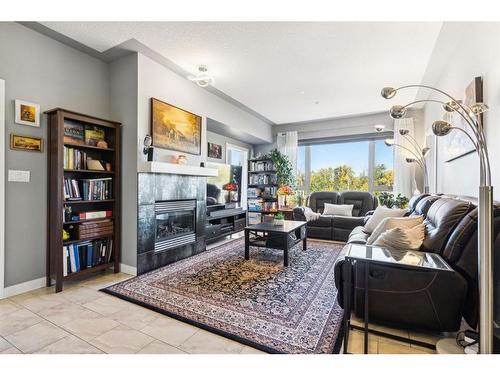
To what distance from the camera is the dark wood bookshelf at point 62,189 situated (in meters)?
2.51

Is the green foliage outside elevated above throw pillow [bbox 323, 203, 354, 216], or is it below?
above

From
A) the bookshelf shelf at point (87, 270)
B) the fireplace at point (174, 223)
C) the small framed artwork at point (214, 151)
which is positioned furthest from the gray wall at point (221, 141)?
the bookshelf shelf at point (87, 270)

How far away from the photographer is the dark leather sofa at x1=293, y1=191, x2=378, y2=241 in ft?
15.0

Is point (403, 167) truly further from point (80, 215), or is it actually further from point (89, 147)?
point (80, 215)

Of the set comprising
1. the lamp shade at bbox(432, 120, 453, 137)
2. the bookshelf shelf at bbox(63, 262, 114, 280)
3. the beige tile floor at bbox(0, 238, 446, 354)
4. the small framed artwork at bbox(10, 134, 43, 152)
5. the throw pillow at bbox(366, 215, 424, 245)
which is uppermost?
the small framed artwork at bbox(10, 134, 43, 152)

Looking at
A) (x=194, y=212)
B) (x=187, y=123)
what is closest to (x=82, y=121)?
(x=187, y=123)

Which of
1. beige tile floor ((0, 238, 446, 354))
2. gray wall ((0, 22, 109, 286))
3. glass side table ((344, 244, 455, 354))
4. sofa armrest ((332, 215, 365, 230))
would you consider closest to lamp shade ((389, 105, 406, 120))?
glass side table ((344, 244, 455, 354))

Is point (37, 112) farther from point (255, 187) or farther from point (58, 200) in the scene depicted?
point (255, 187)

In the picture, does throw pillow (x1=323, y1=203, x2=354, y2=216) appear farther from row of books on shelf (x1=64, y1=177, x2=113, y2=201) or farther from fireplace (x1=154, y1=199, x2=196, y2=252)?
row of books on shelf (x1=64, y1=177, x2=113, y2=201)

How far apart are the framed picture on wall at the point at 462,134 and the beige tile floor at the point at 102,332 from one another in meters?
1.94

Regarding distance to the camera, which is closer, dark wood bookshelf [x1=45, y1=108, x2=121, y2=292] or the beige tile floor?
the beige tile floor

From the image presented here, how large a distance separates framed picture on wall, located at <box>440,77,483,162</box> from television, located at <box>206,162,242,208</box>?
3475mm

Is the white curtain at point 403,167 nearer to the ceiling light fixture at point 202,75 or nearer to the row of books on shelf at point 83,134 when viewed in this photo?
the ceiling light fixture at point 202,75

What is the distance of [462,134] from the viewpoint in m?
2.57
